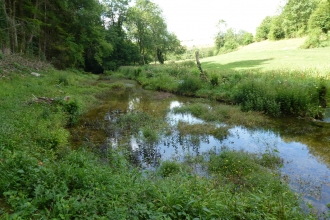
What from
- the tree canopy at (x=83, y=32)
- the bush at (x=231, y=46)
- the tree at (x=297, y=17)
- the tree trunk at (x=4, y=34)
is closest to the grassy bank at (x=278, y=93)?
the tree trunk at (x=4, y=34)

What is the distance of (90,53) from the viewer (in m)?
34.8

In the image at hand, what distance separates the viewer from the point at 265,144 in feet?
26.6

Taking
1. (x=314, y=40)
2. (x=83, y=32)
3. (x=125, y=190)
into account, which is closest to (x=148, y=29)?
(x=83, y=32)

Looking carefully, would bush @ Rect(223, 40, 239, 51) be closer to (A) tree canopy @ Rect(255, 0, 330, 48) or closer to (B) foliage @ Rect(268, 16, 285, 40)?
(A) tree canopy @ Rect(255, 0, 330, 48)

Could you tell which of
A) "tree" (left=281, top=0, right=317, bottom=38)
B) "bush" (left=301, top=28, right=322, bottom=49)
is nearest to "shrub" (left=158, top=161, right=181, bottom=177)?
"bush" (left=301, top=28, right=322, bottom=49)

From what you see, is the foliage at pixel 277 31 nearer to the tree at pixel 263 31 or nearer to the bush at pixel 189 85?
the tree at pixel 263 31

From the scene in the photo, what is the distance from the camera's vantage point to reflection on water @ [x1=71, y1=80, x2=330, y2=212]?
5711 millimetres

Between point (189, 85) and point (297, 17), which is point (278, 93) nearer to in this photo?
point (189, 85)

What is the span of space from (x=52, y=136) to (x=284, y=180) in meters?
6.90

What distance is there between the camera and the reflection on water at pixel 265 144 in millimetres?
5711

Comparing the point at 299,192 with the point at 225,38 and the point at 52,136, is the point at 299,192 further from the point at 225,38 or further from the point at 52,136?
the point at 225,38

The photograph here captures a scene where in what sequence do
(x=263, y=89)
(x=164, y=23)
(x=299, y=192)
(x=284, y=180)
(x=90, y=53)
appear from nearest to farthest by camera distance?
1. (x=299, y=192)
2. (x=284, y=180)
3. (x=263, y=89)
4. (x=90, y=53)
5. (x=164, y=23)

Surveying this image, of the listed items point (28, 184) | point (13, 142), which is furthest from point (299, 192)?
point (13, 142)

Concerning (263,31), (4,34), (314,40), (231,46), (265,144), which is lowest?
(265,144)
